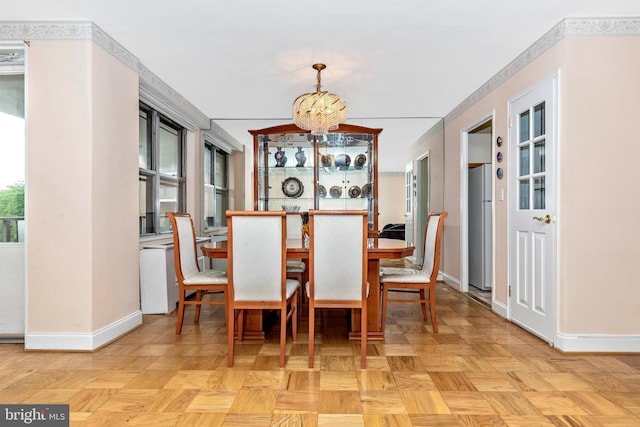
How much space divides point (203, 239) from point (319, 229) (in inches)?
104

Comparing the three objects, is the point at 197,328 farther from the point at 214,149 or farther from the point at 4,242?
the point at 214,149

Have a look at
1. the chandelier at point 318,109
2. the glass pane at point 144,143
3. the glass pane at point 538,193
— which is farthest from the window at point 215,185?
the glass pane at point 538,193

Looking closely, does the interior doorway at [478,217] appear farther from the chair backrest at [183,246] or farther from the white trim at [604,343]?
the chair backrest at [183,246]

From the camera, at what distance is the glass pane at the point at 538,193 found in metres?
2.90

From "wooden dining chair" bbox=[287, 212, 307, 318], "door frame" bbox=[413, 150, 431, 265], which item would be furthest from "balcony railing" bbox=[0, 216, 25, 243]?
"door frame" bbox=[413, 150, 431, 265]

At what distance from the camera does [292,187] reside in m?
5.20

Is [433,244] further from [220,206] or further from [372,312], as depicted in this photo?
[220,206]

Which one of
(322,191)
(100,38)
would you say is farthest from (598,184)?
(100,38)

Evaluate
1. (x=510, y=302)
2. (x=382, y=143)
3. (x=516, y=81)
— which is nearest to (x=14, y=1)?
(x=516, y=81)

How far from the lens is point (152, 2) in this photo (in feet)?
7.83

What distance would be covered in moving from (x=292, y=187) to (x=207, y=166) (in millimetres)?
1373

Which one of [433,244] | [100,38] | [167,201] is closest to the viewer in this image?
[100,38]

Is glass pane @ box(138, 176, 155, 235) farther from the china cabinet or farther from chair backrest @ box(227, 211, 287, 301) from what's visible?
chair backrest @ box(227, 211, 287, 301)

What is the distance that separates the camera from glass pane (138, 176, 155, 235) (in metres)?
3.88
